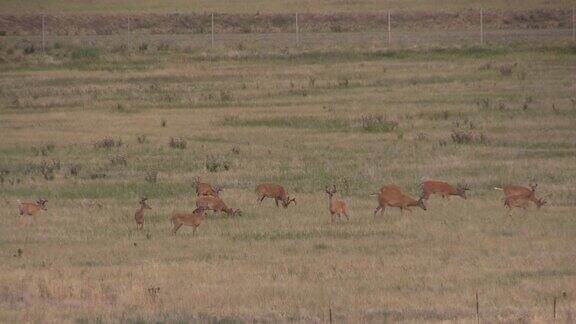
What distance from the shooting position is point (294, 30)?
233ft

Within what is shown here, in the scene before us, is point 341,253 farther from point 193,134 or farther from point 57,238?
point 193,134

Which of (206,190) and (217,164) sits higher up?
(217,164)

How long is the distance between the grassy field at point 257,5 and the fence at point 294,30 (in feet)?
13.8

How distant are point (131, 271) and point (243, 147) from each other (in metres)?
13.0

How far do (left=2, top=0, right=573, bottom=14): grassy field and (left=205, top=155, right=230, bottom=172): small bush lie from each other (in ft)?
184

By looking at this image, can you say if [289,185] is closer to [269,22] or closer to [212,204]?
[212,204]

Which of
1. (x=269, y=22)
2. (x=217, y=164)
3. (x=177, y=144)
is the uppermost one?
(x=269, y=22)

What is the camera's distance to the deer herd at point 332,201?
18.6 meters

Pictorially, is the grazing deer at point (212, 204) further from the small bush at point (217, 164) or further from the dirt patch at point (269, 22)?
the dirt patch at point (269, 22)

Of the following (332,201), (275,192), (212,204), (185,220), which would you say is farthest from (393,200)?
(185,220)

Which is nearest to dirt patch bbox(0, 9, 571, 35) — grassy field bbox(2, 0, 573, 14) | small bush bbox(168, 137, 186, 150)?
grassy field bbox(2, 0, 573, 14)

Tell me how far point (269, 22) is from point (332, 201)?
2287 inches

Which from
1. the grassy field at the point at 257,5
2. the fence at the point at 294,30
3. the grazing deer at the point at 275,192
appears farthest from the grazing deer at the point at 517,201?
the grassy field at the point at 257,5

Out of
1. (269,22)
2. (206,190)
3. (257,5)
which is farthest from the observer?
(257,5)
